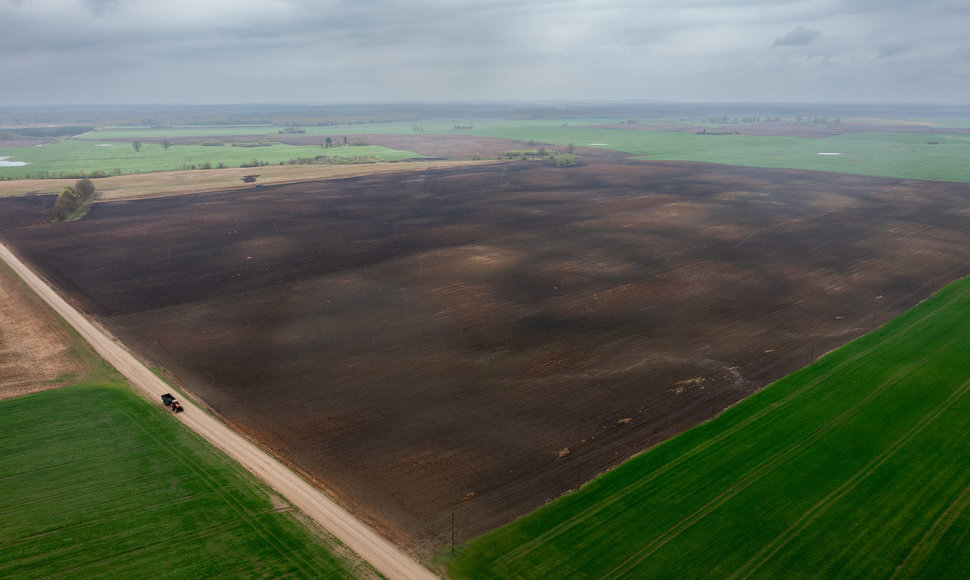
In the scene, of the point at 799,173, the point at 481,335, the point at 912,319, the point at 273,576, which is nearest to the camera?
the point at 273,576

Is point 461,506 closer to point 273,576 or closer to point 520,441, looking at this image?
point 520,441

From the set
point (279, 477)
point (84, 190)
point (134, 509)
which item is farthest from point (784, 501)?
point (84, 190)

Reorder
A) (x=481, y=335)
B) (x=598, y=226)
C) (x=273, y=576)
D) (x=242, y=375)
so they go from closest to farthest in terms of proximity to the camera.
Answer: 1. (x=273, y=576)
2. (x=242, y=375)
3. (x=481, y=335)
4. (x=598, y=226)

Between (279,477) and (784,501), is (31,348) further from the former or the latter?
(784,501)

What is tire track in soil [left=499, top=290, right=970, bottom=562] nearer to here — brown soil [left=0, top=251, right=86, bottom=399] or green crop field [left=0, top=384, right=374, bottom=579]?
green crop field [left=0, top=384, right=374, bottom=579]

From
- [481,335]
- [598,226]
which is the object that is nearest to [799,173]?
[598,226]

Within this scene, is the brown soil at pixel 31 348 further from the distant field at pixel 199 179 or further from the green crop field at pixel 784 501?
the distant field at pixel 199 179

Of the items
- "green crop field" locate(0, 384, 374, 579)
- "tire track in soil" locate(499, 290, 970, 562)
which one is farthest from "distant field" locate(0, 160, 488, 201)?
"tire track in soil" locate(499, 290, 970, 562)
